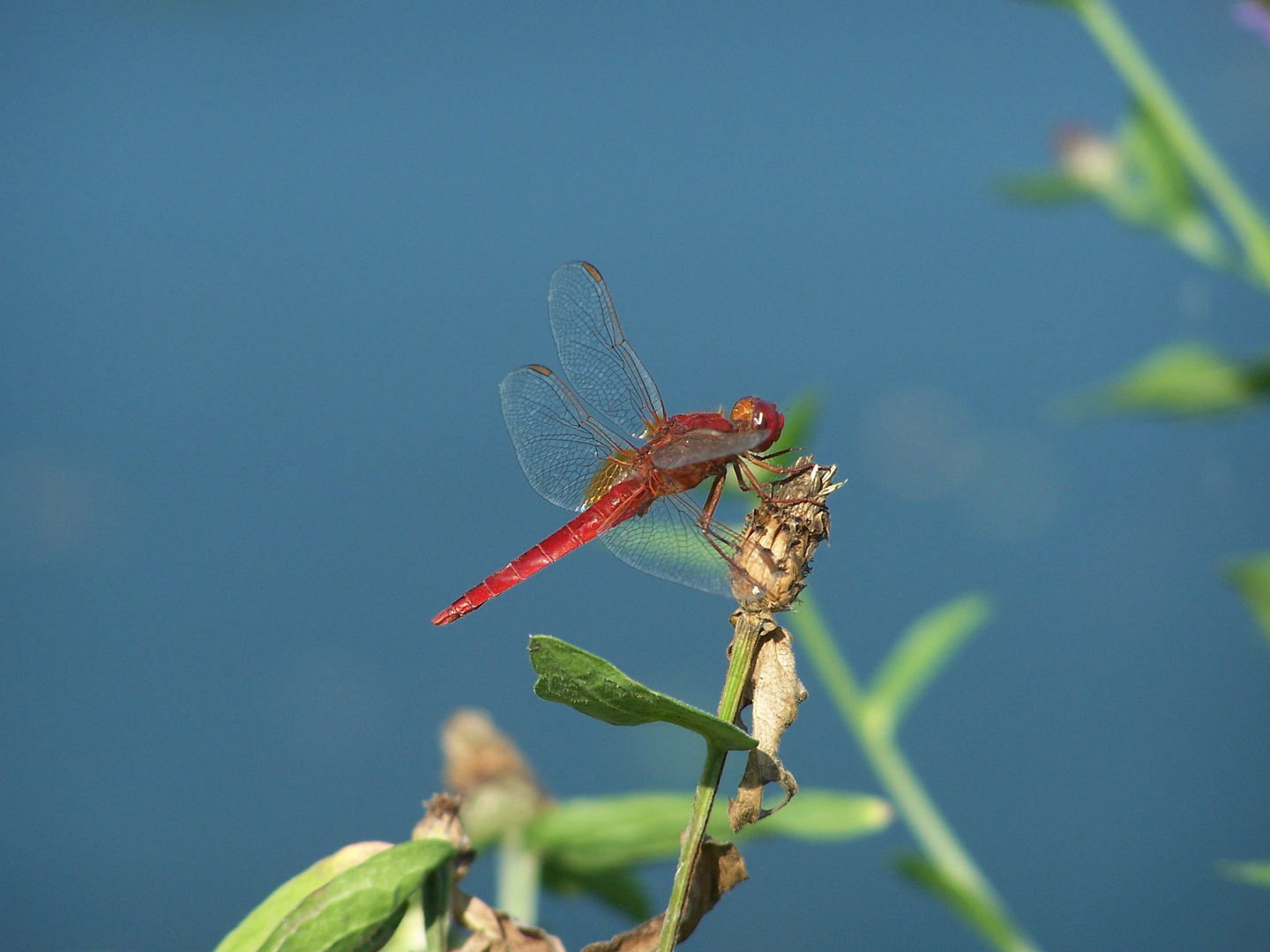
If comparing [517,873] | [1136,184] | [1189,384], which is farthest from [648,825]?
[1136,184]

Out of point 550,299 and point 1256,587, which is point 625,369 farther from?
point 1256,587

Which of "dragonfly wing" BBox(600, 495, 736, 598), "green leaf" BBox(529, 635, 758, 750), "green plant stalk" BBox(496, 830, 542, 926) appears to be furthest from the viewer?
"green plant stalk" BBox(496, 830, 542, 926)

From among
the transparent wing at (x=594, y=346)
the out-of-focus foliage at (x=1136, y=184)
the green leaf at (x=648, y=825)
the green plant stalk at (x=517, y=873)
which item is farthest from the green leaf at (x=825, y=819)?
the out-of-focus foliage at (x=1136, y=184)

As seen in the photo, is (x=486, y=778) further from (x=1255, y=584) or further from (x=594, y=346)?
(x=1255, y=584)

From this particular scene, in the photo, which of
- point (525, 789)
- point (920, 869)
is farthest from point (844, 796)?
point (525, 789)

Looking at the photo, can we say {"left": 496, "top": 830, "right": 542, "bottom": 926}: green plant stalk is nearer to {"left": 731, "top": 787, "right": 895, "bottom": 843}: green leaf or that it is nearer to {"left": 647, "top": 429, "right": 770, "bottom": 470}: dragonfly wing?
{"left": 731, "top": 787, "right": 895, "bottom": 843}: green leaf

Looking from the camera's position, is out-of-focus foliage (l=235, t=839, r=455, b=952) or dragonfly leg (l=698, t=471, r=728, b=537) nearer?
out-of-focus foliage (l=235, t=839, r=455, b=952)

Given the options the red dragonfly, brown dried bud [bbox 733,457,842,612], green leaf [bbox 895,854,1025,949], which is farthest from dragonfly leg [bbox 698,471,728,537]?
green leaf [bbox 895,854,1025,949]
